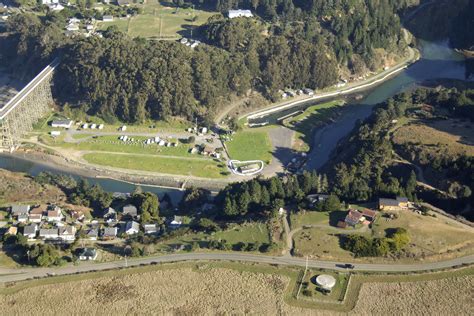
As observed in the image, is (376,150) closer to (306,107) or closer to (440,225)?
(440,225)

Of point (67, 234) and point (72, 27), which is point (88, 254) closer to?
point (67, 234)

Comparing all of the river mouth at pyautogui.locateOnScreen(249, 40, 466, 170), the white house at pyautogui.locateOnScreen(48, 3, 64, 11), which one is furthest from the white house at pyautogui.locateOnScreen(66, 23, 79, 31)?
the river mouth at pyautogui.locateOnScreen(249, 40, 466, 170)

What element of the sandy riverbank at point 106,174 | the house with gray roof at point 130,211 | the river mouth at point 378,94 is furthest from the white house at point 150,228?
the river mouth at point 378,94

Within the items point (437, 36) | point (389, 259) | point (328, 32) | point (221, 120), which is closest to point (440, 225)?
point (389, 259)

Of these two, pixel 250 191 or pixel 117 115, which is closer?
pixel 250 191

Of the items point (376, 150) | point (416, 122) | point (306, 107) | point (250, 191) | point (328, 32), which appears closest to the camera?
point (250, 191)

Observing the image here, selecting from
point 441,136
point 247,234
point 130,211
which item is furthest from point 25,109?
point 441,136

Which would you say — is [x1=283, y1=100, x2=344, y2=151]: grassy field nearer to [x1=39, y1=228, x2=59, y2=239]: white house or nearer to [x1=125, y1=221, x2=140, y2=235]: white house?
[x1=125, y1=221, x2=140, y2=235]: white house
